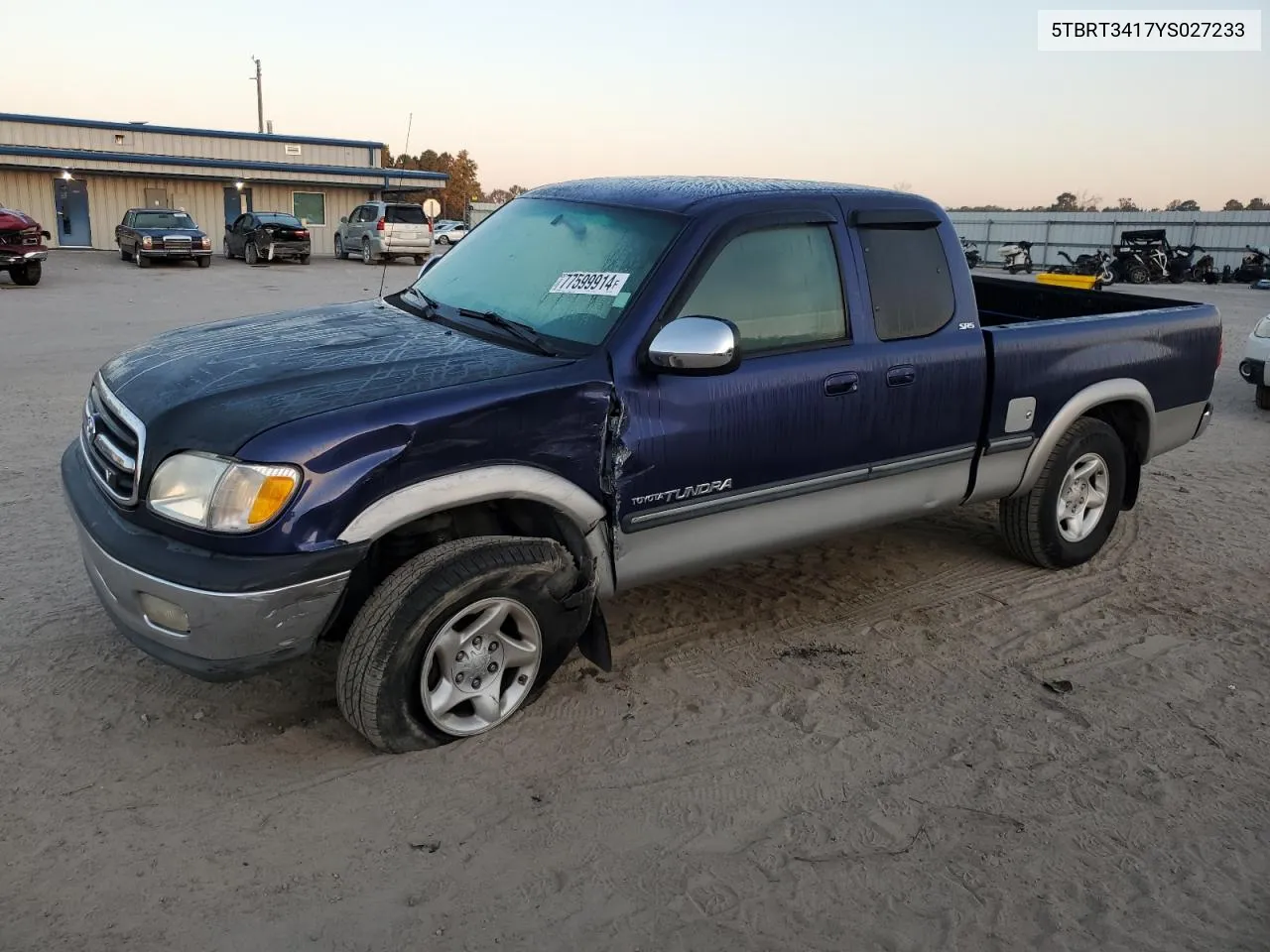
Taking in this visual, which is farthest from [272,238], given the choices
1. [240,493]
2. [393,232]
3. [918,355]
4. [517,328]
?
[240,493]

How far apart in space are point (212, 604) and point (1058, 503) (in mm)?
3946

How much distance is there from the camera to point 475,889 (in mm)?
2768

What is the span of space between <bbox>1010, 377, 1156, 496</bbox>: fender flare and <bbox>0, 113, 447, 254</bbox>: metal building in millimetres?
30027

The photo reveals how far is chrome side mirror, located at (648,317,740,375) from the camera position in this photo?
11.1ft

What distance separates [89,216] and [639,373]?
35.1 meters

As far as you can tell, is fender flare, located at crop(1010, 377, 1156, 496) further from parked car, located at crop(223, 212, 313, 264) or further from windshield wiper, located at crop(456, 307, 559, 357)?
parked car, located at crop(223, 212, 313, 264)

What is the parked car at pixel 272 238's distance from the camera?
1080 inches

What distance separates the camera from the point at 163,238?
2478cm

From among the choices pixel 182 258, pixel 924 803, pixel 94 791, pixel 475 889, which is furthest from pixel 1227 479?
pixel 182 258

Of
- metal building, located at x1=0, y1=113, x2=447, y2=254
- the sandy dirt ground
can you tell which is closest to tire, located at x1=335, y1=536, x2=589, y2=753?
the sandy dirt ground

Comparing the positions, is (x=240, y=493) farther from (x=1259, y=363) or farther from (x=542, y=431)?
(x=1259, y=363)

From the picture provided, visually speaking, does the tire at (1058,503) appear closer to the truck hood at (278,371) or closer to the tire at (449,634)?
the tire at (449,634)

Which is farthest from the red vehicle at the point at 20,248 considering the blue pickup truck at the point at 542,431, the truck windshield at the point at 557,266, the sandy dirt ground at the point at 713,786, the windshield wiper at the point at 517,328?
the windshield wiper at the point at 517,328

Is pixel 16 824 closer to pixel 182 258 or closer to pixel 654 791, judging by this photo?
pixel 654 791
